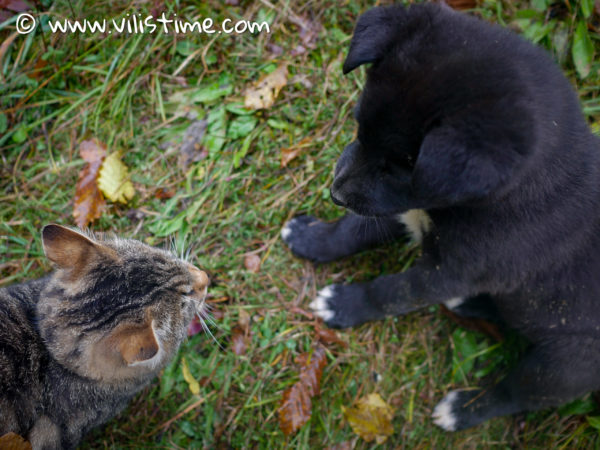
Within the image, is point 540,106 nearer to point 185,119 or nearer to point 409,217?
point 409,217

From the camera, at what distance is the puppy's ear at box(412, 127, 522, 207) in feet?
5.95

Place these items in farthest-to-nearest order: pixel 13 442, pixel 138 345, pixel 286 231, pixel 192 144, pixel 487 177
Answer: pixel 192 144
pixel 286 231
pixel 13 442
pixel 138 345
pixel 487 177

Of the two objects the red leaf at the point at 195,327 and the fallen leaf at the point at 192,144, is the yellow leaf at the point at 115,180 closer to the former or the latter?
the fallen leaf at the point at 192,144

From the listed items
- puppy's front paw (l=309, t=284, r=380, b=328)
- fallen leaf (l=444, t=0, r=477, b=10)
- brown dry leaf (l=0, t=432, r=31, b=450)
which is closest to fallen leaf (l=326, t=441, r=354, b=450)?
puppy's front paw (l=309, t=284, r=380, b=328)

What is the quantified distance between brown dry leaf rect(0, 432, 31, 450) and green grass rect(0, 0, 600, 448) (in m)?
1.15

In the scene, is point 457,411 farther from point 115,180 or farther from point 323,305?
point 115,180

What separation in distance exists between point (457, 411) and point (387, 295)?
3.66 ft

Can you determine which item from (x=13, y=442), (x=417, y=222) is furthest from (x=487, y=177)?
(x=13, y=442)

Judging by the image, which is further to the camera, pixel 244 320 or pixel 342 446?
pixel 244 320

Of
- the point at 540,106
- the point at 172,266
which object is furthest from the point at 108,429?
the point at 540,106

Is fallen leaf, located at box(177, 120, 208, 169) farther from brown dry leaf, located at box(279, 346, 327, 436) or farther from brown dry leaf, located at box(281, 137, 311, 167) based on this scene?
brown dry leaf, located at box(279, 346, 327, 436)

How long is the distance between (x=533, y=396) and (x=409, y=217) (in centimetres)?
148

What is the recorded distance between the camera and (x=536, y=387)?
116 inches

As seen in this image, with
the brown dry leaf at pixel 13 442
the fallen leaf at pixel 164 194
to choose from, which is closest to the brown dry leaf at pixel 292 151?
the fallen leaf at pixel 164 194
